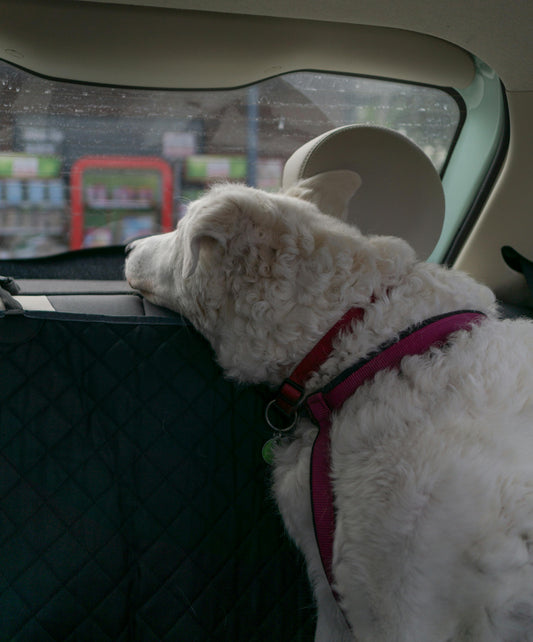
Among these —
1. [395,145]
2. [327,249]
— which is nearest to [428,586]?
[327,249]

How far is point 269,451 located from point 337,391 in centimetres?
31

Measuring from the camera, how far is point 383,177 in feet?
7.96

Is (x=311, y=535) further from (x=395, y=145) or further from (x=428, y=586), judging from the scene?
(x=395, y=145)

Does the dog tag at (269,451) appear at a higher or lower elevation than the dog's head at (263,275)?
lower

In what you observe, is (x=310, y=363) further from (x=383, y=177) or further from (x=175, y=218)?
(x=175, y=218)

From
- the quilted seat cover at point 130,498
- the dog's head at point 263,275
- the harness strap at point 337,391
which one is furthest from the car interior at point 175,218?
the harness strap at point 337,391

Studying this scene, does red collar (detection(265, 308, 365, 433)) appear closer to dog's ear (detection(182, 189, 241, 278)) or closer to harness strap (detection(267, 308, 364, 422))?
harness strap (detection(267, 308, 364, 422))

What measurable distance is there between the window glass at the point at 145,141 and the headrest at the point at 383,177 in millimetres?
647

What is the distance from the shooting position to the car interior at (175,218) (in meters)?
1.73

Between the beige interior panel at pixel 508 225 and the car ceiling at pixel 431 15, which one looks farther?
the beige interior panel at pixel 508 225

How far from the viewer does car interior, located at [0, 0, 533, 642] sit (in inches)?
67.9

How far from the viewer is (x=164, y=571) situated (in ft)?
5.71

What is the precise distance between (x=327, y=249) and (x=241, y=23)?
1.08 meters

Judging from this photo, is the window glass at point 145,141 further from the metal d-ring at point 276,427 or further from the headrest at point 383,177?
the metal d-ring at point 276,427
